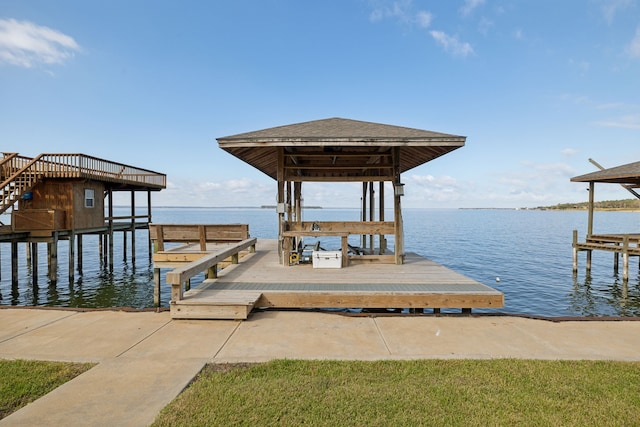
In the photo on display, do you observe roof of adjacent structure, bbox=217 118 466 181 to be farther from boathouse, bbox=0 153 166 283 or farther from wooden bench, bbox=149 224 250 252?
boathouse, bbox=0 153 166 283

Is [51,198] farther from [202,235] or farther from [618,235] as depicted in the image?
[618,235]

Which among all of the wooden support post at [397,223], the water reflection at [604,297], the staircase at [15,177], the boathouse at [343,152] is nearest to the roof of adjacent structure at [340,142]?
the boathouse at [343,152]

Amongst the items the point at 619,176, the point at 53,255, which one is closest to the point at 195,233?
the point at 53,255

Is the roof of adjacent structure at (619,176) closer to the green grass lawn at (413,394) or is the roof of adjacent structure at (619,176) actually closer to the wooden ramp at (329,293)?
the wooden ramp at (329,293)

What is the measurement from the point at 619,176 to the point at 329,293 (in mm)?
16610

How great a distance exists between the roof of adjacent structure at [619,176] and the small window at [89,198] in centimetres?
2642

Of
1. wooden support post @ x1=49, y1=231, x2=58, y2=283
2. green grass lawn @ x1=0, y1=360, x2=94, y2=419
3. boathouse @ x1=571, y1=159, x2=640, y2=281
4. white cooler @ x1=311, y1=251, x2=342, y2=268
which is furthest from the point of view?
wooden support post @ x1=49, y1=231, x2=58, y2=283

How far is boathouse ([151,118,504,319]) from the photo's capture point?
23.0 feet

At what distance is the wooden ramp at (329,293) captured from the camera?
6.46 meters

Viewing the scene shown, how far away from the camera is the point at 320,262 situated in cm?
1016

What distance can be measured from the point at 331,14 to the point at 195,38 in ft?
24.0

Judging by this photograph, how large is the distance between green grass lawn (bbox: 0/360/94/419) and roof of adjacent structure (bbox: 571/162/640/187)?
2050 cm

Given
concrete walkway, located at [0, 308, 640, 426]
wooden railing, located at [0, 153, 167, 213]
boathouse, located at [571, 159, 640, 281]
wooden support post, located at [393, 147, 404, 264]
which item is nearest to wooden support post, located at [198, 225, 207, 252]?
concrete walkway, located at [0, 308, 640, 426]

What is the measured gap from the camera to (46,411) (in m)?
3.36
